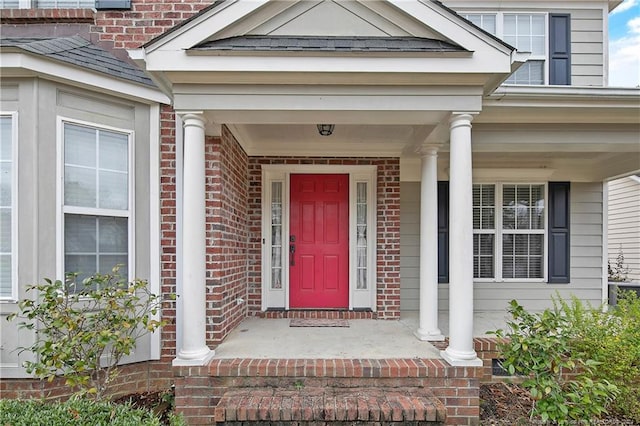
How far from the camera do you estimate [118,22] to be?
4.04 metres

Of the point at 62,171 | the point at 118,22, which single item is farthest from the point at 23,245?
the point at 118,22

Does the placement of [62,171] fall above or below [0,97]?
below

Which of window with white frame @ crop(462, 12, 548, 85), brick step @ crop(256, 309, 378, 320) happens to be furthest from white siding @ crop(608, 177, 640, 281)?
brick step @ crop(256, 309, 378, 320)

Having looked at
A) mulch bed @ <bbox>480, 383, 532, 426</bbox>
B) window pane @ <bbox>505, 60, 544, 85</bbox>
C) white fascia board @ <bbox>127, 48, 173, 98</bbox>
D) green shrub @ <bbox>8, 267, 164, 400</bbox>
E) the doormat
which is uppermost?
window pane @ <bbox>505, 60, 544, 85</bbox>

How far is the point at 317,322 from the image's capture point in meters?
4.56

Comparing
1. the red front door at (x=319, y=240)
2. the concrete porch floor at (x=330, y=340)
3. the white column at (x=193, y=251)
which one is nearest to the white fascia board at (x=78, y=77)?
the white column at (x=193, y=251)

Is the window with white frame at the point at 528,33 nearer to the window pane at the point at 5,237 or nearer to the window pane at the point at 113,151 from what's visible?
the window pane at the point at 113,151

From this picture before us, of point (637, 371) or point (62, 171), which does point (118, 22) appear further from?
point (637, 371)

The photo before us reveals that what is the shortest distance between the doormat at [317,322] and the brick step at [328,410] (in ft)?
4.81

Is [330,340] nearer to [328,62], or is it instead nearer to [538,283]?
[328,62]

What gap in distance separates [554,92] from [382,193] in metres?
2.23

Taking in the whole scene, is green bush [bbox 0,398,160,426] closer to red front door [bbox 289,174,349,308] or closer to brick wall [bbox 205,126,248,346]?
brick wall [bbox 205,126,248,346]

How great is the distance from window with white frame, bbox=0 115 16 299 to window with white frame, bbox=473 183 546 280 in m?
5.59

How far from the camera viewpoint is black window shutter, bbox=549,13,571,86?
514 centimetres
